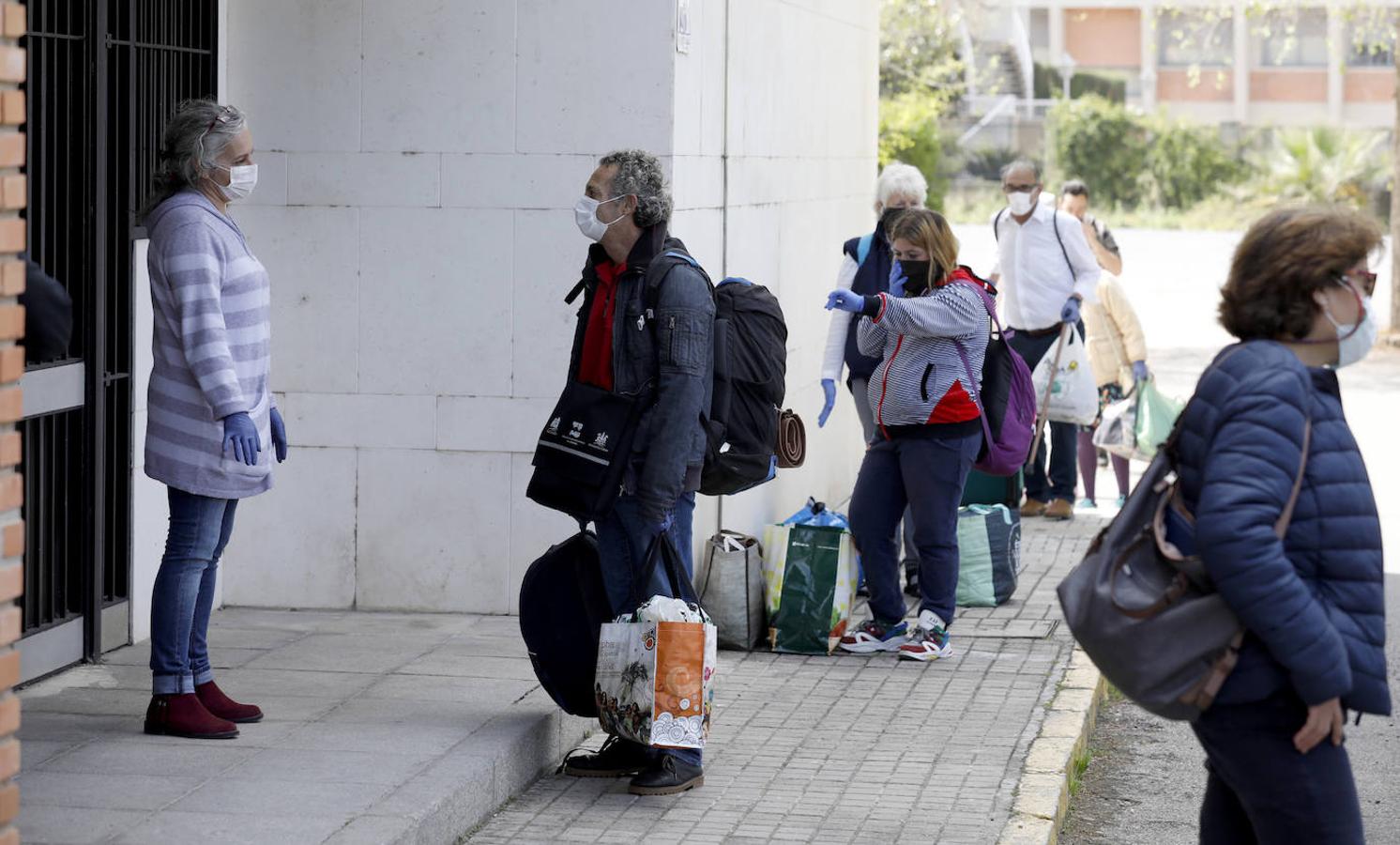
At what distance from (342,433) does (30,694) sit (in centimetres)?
181

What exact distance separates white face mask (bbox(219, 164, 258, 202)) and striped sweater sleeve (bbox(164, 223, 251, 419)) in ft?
0.66

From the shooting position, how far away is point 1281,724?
3436 millimetres

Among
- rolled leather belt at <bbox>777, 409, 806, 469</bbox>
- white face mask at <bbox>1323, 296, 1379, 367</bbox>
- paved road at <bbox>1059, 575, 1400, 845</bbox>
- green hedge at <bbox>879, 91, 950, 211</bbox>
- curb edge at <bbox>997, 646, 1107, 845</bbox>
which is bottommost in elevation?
paved road at <bbox>1059, 575, 1400, 845</bbox>

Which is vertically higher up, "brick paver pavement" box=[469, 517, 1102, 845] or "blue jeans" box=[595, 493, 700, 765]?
"blue jeans" box=[595, 493, 700, 765]

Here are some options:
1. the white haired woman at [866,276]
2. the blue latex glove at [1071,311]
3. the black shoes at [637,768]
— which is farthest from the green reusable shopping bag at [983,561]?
the black shoes at [637,768]

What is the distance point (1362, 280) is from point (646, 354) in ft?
7.44

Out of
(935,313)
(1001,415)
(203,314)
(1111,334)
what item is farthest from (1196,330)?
(203,314)

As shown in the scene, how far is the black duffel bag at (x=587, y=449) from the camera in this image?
17.6 ft

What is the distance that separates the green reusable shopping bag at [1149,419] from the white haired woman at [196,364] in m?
6.48

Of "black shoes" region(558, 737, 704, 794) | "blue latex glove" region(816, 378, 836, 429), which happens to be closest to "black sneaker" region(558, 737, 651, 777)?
"black shoes" region(558, 737, 704, 794)

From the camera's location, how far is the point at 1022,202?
10344 mm

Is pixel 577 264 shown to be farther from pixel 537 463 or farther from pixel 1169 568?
pixel 1169 568

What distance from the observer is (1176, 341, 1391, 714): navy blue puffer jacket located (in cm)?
331

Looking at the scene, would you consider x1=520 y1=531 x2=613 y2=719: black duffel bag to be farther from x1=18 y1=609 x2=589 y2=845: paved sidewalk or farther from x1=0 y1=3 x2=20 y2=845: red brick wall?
x1=0 y1=3 x2=20 y2=845: red brick wall
